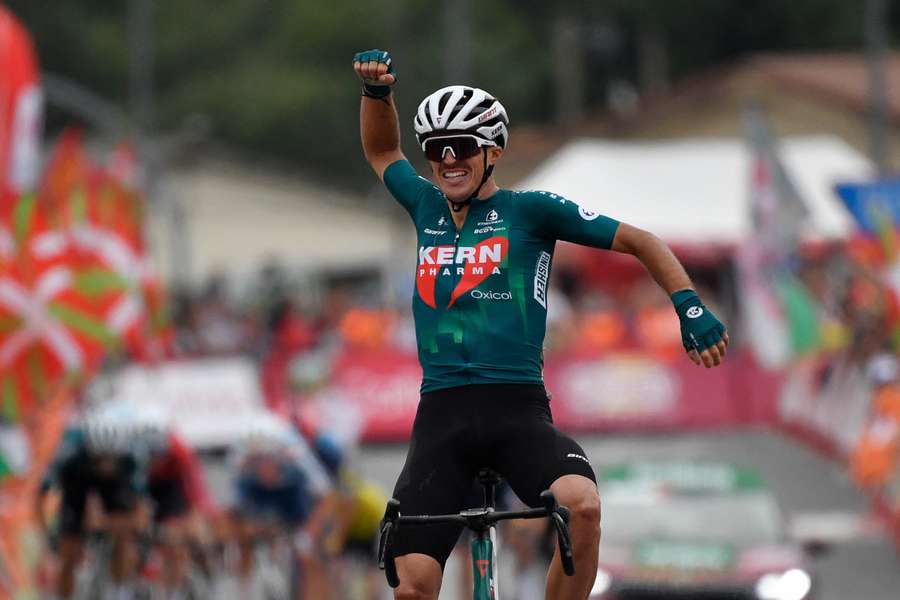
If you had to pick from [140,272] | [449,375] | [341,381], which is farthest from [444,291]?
[341,381]

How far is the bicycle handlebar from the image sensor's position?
22.9 ft

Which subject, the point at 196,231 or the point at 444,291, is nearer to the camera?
the point at 444,291

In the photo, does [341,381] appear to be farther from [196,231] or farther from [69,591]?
[196,231]

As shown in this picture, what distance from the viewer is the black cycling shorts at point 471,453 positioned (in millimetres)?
7258

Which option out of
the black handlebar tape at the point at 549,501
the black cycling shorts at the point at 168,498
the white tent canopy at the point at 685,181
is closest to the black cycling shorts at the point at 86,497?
the black cycling shorts at the point at 168,498

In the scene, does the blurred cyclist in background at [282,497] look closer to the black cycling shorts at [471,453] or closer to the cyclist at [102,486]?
the cyclist at [102,486]

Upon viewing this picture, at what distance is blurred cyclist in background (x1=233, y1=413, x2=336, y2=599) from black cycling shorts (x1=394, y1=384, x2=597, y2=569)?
289 inches

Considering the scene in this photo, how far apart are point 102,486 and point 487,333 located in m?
6.62

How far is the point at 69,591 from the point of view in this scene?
44.8 ft

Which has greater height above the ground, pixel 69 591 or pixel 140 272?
pixel 140 272

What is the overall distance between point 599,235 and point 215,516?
27.2 feet

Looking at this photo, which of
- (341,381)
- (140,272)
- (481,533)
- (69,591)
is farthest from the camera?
(341,381)

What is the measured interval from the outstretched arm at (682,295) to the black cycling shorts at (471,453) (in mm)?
553

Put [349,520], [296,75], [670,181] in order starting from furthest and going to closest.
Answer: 1. [296,75]
2. [670,181]
3. [349,520]
